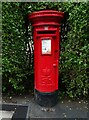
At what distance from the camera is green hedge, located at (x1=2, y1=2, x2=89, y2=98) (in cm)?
409

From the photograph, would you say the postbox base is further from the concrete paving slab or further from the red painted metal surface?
the concrete paving slab

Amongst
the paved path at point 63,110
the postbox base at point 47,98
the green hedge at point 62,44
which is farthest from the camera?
the postbox base at point 47,98

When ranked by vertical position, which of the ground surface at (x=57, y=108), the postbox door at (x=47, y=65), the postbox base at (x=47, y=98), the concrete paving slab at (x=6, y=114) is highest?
the postbox door at (x=47, y=65)

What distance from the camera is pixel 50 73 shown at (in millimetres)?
4109

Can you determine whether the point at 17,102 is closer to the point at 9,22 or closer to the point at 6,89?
the point at 6,89

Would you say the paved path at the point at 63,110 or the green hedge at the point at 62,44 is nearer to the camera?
the paved path at the point at 63,110

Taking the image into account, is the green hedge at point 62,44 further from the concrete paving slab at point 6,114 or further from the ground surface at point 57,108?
the concrete paving slab at point 6,114

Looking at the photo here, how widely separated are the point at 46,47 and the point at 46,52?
0.29ft

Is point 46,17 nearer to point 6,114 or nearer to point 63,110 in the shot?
point 63,110

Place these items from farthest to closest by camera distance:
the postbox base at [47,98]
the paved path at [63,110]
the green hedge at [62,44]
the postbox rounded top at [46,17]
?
the postbox base at [47,98] < the green hedge at [62,44] < the paved path at [63,110] < the postbox rounded top at [46,17]

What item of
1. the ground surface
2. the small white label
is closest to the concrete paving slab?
the ground surface

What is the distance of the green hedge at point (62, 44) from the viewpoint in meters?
4.09

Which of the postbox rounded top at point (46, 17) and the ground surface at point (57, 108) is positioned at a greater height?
the postbox rounded top at point (46, 17)

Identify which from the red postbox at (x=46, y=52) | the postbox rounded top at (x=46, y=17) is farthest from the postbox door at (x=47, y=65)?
the postbox rounded top at (x=46, y=17)
